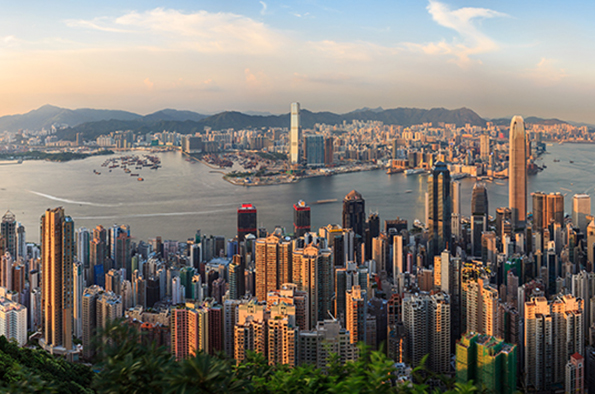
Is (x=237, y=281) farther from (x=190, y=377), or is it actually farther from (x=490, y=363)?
(x=190, y=377)

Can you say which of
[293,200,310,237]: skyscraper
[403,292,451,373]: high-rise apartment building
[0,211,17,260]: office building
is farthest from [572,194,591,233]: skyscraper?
[0,211,17,260]: office building

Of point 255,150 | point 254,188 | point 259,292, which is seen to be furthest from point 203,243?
point 255,150

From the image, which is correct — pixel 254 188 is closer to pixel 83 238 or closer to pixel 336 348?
pixel 83 238

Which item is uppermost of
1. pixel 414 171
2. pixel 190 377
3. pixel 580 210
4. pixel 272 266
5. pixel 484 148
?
pixel 484 148

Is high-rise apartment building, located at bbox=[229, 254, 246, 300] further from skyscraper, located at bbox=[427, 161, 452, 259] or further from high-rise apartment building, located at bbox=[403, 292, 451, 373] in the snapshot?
skyscraper, located at bbox=[427, 161, 452, 259]

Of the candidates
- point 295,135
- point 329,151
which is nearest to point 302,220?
point 329,151

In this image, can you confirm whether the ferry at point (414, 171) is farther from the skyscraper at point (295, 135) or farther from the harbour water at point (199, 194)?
the skyscraper at point (295, 135)

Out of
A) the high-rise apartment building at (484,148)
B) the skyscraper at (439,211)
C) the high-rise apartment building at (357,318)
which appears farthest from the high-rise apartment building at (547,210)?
the high-rise apartment building at (484,148)
